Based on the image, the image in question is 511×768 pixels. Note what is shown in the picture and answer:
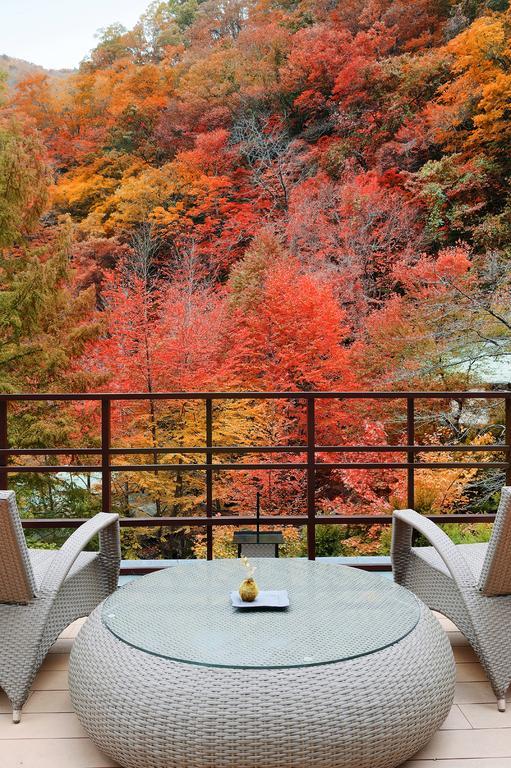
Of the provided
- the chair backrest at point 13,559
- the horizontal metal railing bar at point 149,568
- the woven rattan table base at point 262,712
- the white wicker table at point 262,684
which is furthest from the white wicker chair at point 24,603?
the horizontal metal railing bar at point 149,568

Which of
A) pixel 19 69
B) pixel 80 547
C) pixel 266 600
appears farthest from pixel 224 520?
pixel 19 69

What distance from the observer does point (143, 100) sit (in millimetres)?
12641

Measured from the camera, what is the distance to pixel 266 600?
214 centimetres

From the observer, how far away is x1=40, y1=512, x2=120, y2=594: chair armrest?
7.41 feet

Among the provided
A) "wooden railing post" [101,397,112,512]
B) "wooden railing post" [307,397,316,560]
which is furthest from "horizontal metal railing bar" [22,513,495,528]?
"wooden railing post" [101,397,112,512]

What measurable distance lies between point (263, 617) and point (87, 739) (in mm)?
571

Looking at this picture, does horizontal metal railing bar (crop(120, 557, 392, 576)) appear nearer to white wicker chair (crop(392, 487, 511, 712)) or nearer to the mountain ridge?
white wicker chair (crop(392, 487, 511, 712))

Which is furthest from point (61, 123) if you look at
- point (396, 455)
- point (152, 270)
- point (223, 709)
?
point (223, 709)

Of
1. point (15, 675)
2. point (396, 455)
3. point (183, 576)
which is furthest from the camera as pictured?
point (396, 455)

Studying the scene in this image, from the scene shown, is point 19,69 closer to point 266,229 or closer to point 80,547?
point 266,229

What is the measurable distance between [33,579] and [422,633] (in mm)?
1164

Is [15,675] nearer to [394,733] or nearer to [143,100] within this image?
[394,733]

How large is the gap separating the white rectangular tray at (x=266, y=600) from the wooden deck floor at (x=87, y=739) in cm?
53

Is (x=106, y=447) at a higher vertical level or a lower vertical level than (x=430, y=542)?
higher
